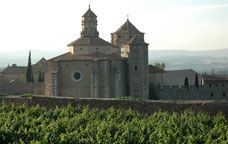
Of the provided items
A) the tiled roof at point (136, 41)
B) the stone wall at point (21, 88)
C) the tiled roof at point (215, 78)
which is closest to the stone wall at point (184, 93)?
the tiled roof at point (215, 78)

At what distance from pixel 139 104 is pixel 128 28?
2663 centimetres

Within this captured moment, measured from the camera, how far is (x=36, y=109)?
3181cm

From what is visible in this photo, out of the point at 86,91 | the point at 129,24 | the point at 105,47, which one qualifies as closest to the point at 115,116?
the point at 86,91

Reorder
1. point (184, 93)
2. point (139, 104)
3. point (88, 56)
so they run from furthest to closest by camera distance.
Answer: point (184, 93) → point (88, 56) → point (139, 104)

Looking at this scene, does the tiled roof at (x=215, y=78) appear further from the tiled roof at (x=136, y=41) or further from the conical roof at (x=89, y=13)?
the conical roof at (x=89, y=13)

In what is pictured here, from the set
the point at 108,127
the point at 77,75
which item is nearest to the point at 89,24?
the point at 77,75

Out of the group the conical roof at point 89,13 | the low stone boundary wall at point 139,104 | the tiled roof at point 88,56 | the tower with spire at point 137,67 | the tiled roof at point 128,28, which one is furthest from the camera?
the tiled roof at point 128,28

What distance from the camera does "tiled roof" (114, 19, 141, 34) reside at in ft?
190

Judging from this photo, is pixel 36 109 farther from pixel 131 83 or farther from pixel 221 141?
pixel 131 83

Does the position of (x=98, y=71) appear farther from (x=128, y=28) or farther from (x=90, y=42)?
(x=128, y=28)

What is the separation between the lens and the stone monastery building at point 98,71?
50.0 m

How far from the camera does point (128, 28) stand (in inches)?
2285

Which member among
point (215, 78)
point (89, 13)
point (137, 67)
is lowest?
point (215, 78)

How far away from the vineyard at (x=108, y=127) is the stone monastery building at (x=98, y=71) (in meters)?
17.5
